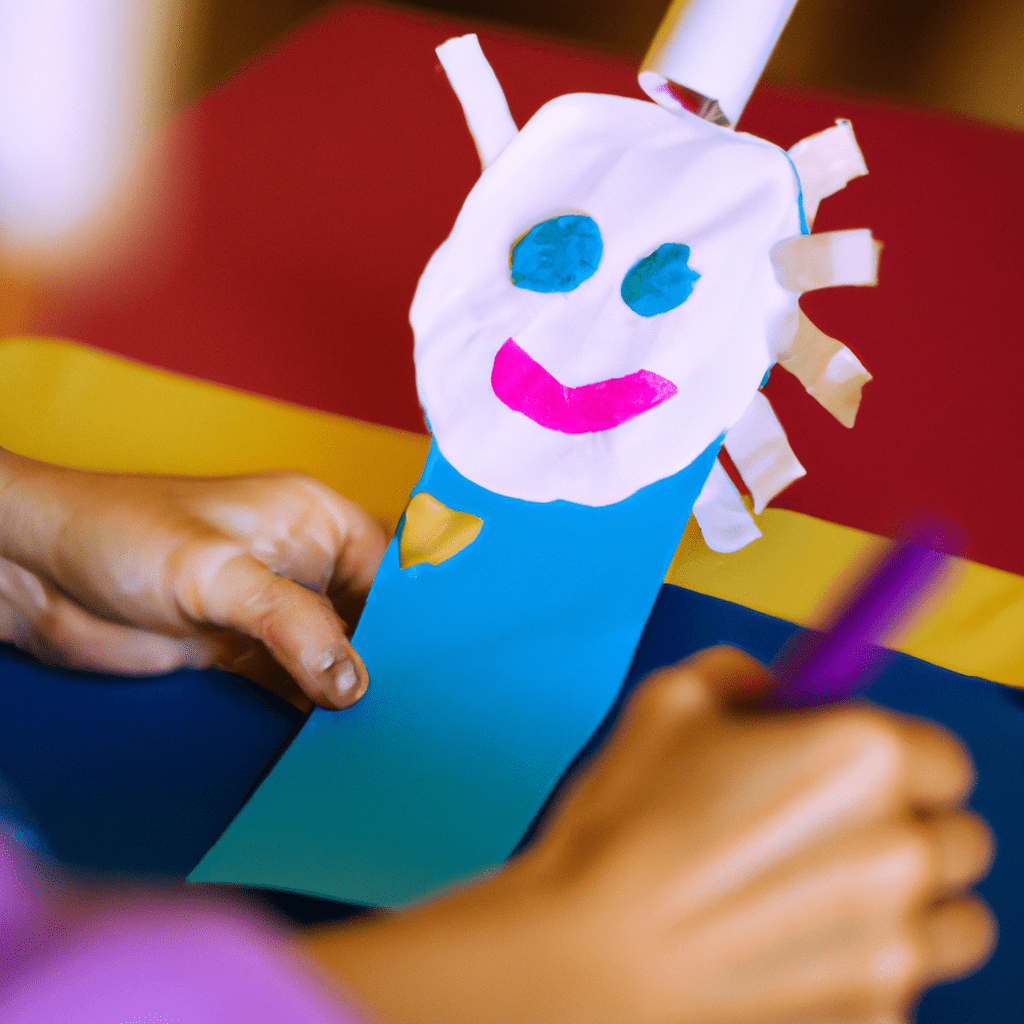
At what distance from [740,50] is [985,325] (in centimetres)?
36

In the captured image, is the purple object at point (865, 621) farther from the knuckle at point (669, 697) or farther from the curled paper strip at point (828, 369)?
the curled paper strip at point (828, 369)

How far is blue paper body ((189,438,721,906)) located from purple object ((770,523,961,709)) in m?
0.17

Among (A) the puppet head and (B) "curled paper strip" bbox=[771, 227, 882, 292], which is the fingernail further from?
(B) "curled paper strip" bbox=[771, 227, 882, 292]

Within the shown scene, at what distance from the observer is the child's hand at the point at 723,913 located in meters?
0.20

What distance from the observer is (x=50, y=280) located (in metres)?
0.74

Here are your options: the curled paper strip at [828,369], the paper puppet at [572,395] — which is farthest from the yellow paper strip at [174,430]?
the curled paper strip at [828,369]

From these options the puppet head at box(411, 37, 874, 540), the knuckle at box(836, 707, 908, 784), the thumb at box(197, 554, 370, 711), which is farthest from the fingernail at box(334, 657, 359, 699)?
the knuckle at box(836, 707, 908, 784)

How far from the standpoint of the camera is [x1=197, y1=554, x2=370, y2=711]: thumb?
0.38 m

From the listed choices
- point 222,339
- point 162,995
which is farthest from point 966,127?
point 162,995

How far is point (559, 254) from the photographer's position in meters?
0.46

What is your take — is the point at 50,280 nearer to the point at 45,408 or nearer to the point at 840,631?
the point at 45,408

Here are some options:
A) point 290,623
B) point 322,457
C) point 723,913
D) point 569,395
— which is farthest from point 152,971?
point 322,457

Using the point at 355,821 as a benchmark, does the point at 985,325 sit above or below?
above

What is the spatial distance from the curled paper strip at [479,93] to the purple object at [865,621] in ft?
1.05
